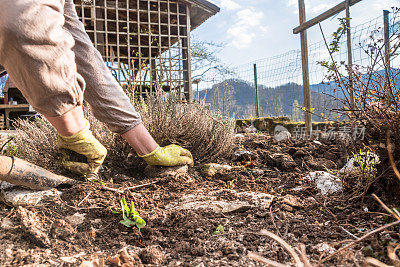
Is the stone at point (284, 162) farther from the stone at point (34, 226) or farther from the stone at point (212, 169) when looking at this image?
the stone at point (34, 226)

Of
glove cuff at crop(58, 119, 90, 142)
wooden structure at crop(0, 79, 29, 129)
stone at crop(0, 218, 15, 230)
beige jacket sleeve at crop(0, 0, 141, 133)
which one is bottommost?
stone at crop(0, 218, 15, 230)

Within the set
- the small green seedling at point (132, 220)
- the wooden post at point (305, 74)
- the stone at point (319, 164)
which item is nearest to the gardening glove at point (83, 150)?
the small green seedling at point (132, 220)

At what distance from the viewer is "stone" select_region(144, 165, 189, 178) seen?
2109 mm

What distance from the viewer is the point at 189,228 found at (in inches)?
51.3

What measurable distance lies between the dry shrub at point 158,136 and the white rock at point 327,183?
106 centimetres

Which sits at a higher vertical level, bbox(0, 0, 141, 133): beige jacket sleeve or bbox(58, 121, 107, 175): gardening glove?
bbox(0, 0, 141, 133): beige jacket sleeve

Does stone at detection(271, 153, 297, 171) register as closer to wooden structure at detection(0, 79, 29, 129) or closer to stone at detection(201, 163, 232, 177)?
stone at detection(201, 163, 232, 177)

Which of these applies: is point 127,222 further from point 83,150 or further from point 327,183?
point 327,183

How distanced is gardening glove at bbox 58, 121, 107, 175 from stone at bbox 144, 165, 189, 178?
393mm

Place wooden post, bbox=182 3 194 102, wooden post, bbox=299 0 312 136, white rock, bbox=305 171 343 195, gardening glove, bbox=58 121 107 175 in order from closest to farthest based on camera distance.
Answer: white rock, bbox=305 171 343 195 < gardening glove, bbox=58 121 107 175 < wooden post, bbox=299 0 312 136 < wooden post, bbox=182 3 194 102

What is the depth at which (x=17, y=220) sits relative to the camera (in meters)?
1.39

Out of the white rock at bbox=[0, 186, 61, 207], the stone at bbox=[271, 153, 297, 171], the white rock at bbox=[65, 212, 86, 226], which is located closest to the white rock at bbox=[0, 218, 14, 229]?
the white rock at bbox=[0, 186, 61, 207]

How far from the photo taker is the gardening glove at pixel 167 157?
2060 millimetres

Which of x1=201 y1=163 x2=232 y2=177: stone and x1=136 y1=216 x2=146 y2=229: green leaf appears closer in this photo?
x1=136 y1=216 x2=146 y2=229: green leaf
